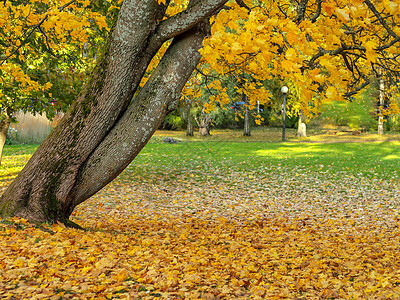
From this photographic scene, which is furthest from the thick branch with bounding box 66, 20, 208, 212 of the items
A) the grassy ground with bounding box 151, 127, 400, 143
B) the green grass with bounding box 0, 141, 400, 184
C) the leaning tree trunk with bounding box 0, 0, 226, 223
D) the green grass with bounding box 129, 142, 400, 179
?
the grassy ground with bounding box 151, 127, 400, 143

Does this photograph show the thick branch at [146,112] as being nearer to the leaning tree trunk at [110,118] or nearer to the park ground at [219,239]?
the leaning tree trunk at [110,118]

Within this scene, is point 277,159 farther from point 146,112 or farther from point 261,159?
point 146,112

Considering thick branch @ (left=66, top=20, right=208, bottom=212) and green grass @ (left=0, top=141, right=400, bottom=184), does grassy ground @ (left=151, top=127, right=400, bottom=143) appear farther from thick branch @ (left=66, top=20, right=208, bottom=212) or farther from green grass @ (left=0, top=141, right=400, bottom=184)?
thick branch @ (left=66, top=20, right=208, bottom=212)

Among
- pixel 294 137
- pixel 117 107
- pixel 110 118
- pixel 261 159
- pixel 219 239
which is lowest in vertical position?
pixel 219 239

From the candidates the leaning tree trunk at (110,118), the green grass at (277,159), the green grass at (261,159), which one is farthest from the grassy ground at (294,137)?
the leaning tree trunk at (110,118)

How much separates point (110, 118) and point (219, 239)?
2.36 metres

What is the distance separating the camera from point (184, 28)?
4023 mm

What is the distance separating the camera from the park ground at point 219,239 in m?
3.27

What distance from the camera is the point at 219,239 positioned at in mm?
5383

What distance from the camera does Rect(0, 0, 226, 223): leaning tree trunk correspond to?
13.7 feet

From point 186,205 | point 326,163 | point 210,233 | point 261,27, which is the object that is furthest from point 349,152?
point 261,27

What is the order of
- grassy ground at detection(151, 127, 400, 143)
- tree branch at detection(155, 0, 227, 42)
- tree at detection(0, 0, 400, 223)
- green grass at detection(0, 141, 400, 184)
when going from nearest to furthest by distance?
1. tree branch at detection(155, 0, 227, 42)
2. tree at detection(0, 0, 400, 223)
3. green grass at detection(0, 141, 400, 184)
4. grassy ground at detection(151, 127, 400, 143)

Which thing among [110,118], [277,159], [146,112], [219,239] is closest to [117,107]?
[110,118]

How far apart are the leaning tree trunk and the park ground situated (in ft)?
1.47
